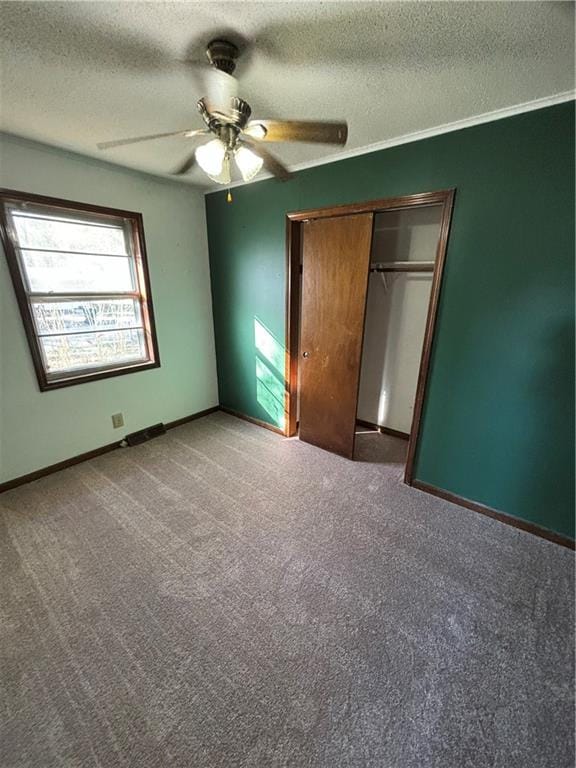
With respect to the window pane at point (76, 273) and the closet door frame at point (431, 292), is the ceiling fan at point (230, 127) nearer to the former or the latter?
the closet door frame at point (431, 292)

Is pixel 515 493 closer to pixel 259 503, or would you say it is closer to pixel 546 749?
pixel 546 749

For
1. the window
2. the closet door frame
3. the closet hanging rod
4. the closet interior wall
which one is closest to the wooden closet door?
the closet door frame

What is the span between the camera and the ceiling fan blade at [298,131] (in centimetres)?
120

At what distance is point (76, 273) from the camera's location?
7.84 feet

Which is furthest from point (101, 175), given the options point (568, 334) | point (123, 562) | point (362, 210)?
point (568, 334)

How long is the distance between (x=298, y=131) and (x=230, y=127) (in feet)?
0.95

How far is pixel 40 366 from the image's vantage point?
7.38ft

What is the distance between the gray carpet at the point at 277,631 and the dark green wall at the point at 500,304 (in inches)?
14.7

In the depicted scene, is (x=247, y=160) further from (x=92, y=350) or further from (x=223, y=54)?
(x=92, y=350)

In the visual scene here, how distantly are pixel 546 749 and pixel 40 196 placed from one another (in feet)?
12.5

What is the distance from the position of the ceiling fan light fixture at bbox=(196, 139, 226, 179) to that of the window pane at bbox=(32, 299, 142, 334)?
1745 millimetres

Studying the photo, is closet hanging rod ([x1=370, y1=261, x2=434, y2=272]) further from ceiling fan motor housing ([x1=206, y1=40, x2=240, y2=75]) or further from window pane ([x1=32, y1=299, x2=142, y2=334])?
window pane ([x1=32, y1=299, x2=142, y2=334])

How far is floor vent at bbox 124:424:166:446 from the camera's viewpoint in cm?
288

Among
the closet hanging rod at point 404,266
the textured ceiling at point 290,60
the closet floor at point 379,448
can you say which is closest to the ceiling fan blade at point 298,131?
the textured ceiling at point 290,60
